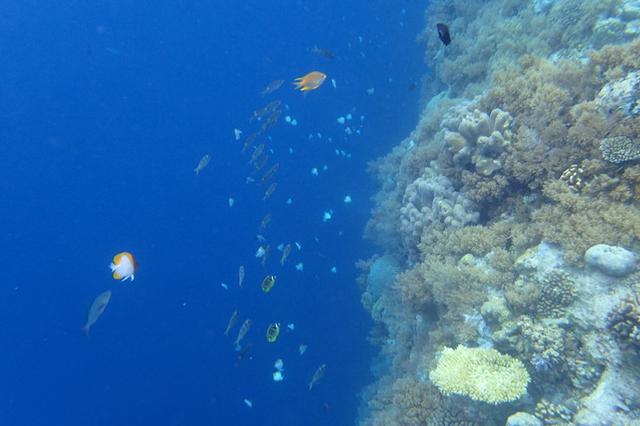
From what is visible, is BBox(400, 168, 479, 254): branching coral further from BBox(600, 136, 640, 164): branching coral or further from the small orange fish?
the small orange fish

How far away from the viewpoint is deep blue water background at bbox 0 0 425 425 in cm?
2436

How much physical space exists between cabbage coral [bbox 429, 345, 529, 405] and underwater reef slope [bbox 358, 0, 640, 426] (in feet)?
0.04

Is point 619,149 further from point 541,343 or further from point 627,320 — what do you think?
point 541,343

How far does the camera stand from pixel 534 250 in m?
4.88

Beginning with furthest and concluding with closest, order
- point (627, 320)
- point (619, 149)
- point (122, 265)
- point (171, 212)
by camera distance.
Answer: point (171, 212) < point (122, 265) < point (619, 149) < point (627, 320)

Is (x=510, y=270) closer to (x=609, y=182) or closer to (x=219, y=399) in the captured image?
(x=609, y=182)

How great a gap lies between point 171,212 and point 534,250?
1474 inches

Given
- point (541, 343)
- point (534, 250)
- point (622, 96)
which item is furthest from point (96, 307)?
point (622, 96)

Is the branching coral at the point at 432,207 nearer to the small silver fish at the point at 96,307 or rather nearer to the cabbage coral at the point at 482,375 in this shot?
the cabbage coral at the point at 482,375

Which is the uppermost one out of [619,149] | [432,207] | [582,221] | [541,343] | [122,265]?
A: [122,265]

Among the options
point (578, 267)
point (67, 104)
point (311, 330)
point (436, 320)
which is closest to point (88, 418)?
point (311, 330)

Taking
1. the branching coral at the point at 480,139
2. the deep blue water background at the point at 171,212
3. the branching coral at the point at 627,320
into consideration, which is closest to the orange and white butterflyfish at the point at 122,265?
the branching coral at the point at 480,139

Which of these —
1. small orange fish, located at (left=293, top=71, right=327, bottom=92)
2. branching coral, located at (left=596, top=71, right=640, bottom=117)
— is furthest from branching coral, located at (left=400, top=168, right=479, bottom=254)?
small orange fish, located at (left=293, top=71, right=327, bottom=92)

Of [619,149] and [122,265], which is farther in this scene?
[122,265]
